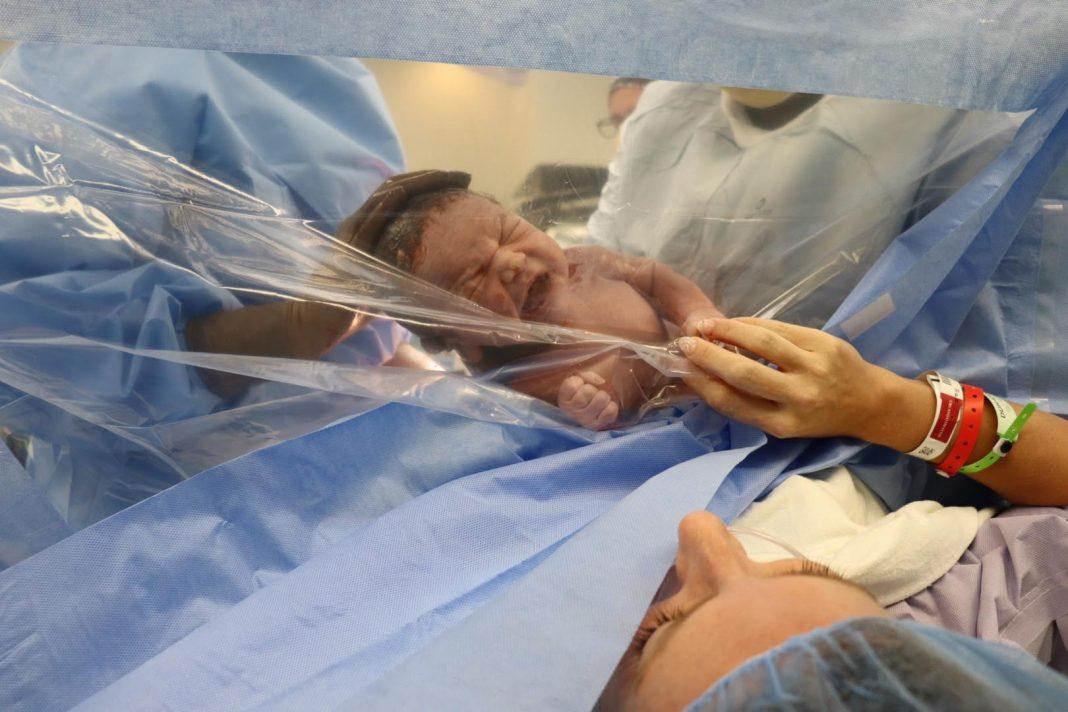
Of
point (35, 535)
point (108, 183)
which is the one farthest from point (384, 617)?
point (108, 183)

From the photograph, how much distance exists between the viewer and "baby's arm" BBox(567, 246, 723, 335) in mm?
991

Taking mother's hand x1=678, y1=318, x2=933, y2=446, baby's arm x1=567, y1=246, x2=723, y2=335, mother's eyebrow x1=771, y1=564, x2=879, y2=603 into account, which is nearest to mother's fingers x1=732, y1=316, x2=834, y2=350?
mother's hand x1=678, y1=318, x2=933, y2=446

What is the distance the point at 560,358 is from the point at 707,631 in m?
0.45

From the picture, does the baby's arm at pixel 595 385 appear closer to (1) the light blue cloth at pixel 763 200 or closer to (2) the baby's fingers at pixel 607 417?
(2) the baby's fingers at pixel 607 417

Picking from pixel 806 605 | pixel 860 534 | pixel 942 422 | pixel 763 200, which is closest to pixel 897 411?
pixel 942 422

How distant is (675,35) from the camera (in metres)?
0.77

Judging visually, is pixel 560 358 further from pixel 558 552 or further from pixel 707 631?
pixel 707 631

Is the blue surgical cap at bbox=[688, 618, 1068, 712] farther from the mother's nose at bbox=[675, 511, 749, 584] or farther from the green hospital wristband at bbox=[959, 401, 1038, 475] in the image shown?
the green hospital wristband at bbox=[959, 401, 1038, 475]

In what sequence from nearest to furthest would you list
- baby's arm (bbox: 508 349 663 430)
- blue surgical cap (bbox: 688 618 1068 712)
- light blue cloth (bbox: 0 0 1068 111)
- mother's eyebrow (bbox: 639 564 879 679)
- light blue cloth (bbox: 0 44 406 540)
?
1. blue surgical cap (bbox: 688 618 1068 712)
2. mother's eyebrow (bbox: 639 564 879 679)
3. light blue cloth (bbox: 0 0 1068 111)
4. light blue cloth (bbox: 0 44 406 540)
5. baby's arm (bbox: 508 349 663 430)

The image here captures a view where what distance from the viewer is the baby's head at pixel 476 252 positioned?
2.96 feet

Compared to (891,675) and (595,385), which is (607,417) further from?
(891,675)

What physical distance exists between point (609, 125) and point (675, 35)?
0.19 m

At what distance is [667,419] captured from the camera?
38.2 inches

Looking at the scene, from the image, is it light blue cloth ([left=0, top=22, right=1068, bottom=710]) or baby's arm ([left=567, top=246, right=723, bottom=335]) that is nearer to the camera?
light blue cloth ([left=0, top=22, right=1068, bottom=710])
